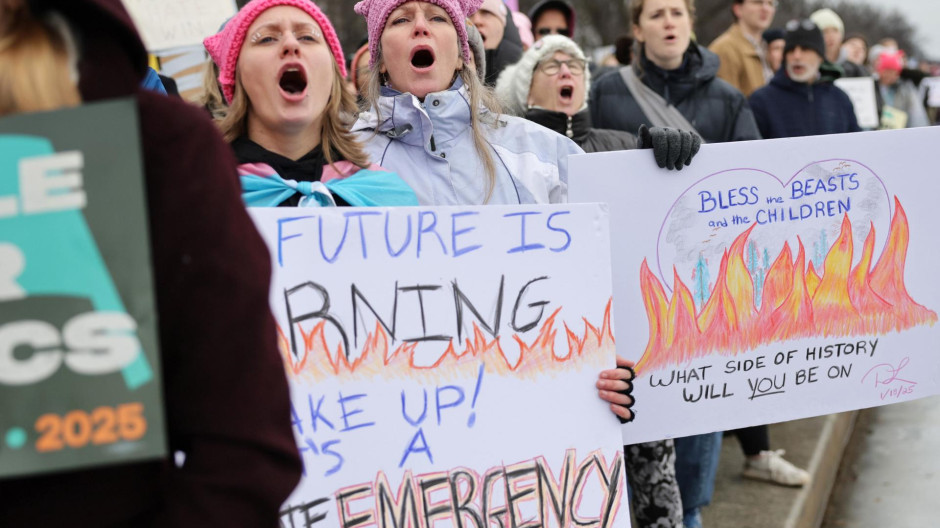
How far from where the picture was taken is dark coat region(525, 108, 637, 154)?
151 inches

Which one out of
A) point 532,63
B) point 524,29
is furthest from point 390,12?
point 524,29

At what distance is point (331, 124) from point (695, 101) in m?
2.24

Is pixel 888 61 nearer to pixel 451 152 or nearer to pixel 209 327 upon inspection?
pixel 451 152

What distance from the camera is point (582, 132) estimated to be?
12.7 feet

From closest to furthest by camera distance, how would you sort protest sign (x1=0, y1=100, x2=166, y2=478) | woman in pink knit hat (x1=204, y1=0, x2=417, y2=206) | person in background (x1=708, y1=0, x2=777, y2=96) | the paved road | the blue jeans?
protest sign (x1=0, y1=100, x2=166, y2=478), woman in pink knit hat (x1=204, y1=0, x2=417, y2=206), the blue jeans, the paved road, person in background (x1=708, y1=0, x2=777, y2=96)

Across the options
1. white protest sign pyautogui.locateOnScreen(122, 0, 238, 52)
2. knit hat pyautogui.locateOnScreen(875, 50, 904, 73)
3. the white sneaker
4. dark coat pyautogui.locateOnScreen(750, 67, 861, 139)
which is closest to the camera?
the white sneaker

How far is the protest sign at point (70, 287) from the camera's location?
42.8 inches

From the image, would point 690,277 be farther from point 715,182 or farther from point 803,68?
point 803,68

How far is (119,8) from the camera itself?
1.15m

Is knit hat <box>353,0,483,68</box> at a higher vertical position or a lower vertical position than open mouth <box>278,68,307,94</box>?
higher

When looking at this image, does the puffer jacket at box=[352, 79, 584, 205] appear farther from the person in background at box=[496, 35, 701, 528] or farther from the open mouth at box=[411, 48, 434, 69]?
the person in background at box=[496, 35, 701, 528]

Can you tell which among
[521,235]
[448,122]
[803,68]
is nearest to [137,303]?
[521,235]

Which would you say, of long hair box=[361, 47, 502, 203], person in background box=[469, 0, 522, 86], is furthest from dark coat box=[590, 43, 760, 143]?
long hair box=[361, 47, 502, 203]
